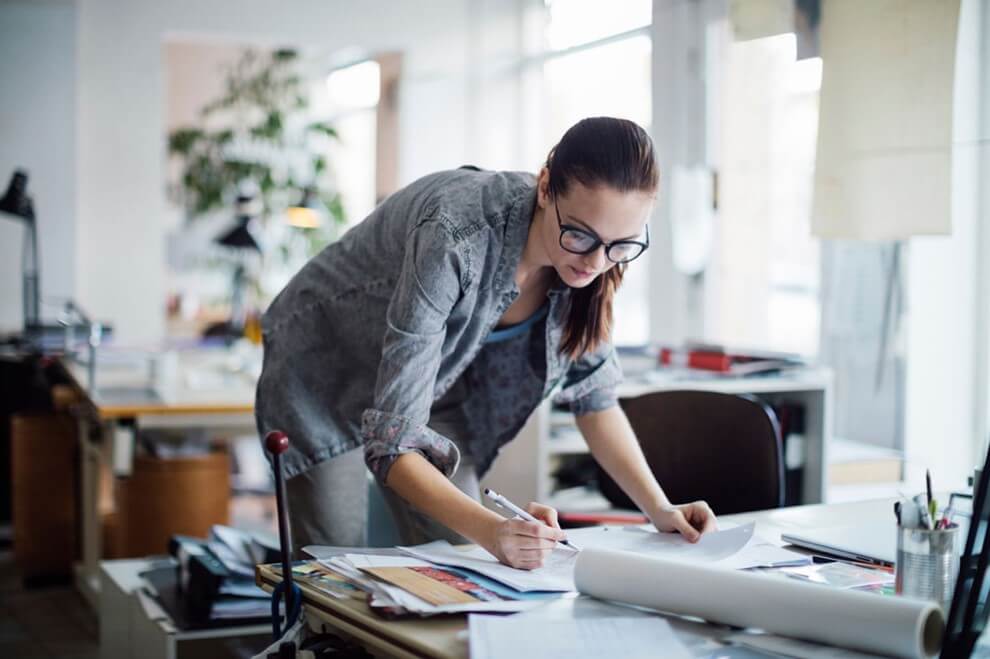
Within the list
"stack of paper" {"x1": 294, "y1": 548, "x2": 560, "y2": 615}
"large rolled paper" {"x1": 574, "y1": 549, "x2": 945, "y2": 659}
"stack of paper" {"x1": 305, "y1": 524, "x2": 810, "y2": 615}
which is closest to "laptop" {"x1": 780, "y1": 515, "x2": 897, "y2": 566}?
"stack of paper" {"x1": 305, "y1": 524, "x2": 810, "y2": 615}

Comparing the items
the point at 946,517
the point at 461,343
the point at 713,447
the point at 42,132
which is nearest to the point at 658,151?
the point at 713,447

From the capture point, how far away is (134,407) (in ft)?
10.1

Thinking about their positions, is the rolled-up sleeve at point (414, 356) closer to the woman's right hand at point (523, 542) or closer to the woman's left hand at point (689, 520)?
the woman's right hand at point (523, 542)

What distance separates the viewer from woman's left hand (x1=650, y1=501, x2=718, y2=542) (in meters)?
1.57

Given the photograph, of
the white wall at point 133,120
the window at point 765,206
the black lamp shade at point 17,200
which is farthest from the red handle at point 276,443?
the white wall at point 133,120

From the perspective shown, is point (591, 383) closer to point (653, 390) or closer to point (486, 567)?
point (486, 567)

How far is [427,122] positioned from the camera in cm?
620

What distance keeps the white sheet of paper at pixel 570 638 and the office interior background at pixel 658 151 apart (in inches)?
74.8

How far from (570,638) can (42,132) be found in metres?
4.92

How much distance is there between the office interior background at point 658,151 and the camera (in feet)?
9.62

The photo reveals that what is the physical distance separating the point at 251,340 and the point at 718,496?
2937mm

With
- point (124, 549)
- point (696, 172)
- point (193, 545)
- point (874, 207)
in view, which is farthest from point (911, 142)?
point (124, 549)

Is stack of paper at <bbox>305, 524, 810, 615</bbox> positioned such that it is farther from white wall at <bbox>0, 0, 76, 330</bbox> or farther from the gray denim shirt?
white wall at <bbox>0, 0, 76, 330</bbox>

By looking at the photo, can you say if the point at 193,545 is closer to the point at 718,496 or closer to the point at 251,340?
the point at 718,496
